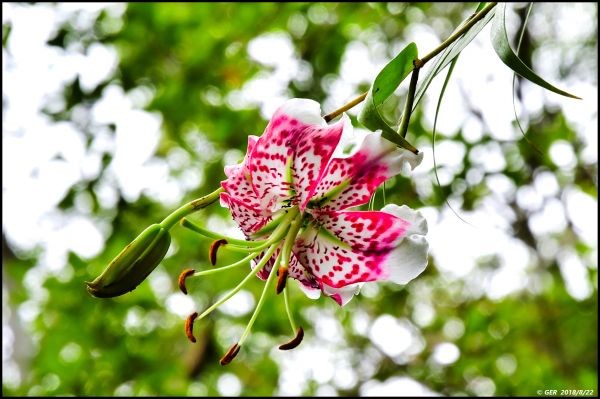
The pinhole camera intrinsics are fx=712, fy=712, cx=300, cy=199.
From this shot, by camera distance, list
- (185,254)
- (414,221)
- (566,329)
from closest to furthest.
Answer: (414,221) < (185,254) < (566,329)

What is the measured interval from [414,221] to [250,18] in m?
1.33

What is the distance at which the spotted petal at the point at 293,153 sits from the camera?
0.50m

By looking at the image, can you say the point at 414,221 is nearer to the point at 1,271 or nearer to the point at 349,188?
the point at 349,188

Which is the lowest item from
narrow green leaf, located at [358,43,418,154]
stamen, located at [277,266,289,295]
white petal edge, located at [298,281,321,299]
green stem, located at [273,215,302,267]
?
white petal edge, located at [298,281,321,299]

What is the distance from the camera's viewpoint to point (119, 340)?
173cm

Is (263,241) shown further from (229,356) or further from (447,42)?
(447,42)

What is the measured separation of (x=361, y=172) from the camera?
498 millimetres

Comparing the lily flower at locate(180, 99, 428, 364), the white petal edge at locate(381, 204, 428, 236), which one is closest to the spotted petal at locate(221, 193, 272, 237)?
the lily flower at locate(180, 99, 428, 364)

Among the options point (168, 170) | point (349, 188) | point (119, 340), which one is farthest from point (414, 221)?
point (168, 170)

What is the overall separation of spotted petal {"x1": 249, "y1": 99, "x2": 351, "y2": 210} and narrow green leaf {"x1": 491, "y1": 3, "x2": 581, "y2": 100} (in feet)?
0.38

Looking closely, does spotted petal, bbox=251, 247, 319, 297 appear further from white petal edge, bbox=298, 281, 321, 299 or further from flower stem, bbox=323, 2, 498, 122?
flower stem, bbox=323, 2, 498, 122

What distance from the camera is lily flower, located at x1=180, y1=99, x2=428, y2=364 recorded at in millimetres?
491

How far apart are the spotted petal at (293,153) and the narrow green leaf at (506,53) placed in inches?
4.5

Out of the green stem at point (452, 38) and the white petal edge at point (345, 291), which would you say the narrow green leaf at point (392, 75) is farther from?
the white petal edge at point (345, 291)
